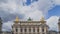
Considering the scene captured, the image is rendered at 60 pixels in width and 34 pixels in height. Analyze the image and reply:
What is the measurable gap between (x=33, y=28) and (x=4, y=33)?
18.8 m

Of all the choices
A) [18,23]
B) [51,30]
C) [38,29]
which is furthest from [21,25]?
[51,30]

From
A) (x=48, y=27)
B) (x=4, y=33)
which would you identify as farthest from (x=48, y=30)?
(x=4, y=33)

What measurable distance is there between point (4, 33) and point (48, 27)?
28423mm

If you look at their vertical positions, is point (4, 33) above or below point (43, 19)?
below

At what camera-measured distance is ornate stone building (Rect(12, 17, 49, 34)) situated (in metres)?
133

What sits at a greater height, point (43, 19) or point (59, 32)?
point (43, 19)

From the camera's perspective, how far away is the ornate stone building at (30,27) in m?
133

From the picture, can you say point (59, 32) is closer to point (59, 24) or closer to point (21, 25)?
point (59, 24)

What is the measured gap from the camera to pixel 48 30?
135750mm

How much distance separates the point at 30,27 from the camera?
134 meters

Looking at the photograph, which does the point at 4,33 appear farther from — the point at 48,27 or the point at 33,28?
the point at 48,27

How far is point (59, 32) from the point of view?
13138 cm

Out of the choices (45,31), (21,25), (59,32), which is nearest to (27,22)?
(21,25)

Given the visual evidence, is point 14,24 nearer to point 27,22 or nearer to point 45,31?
point 27,22
